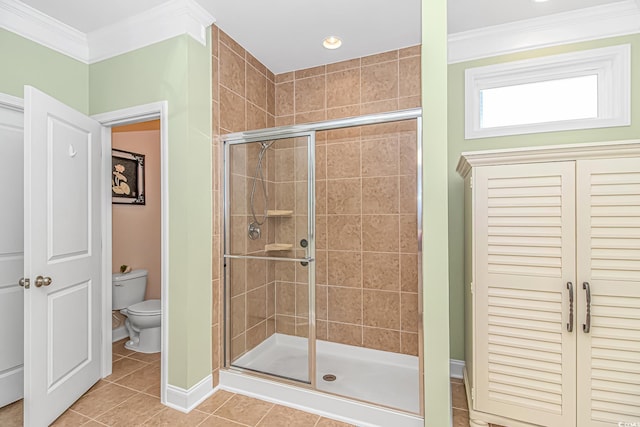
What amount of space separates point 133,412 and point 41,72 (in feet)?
7.76

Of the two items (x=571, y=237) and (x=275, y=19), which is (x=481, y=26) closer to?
(x=275, y=19)

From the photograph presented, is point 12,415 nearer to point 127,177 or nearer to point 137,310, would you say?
point 137,310

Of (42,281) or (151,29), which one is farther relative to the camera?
(151,29)

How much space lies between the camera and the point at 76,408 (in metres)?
2.07

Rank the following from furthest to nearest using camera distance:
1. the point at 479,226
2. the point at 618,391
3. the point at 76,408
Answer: the point at 76,408 → the point at 479,226 → the point at 618,391

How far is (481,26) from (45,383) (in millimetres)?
3720

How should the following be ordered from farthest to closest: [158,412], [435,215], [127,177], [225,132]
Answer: [127,177], [225,132], [158,412], [435,215]

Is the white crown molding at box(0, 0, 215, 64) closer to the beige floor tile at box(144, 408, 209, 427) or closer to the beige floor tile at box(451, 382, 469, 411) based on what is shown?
the beige floor tile at box(144, 408, 209, 427)

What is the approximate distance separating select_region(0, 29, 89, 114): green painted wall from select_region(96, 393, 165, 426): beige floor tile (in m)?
2.15

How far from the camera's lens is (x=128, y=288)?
323 cm

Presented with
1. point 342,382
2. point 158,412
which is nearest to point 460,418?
point 342,382

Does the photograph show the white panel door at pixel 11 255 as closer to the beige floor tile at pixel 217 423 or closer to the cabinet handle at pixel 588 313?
the beige floor tile at pixel 217 423

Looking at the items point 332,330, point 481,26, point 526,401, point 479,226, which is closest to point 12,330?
point 332,330

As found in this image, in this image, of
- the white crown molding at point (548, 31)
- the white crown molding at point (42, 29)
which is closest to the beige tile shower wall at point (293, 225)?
the white crown molding at point (548, 31)
